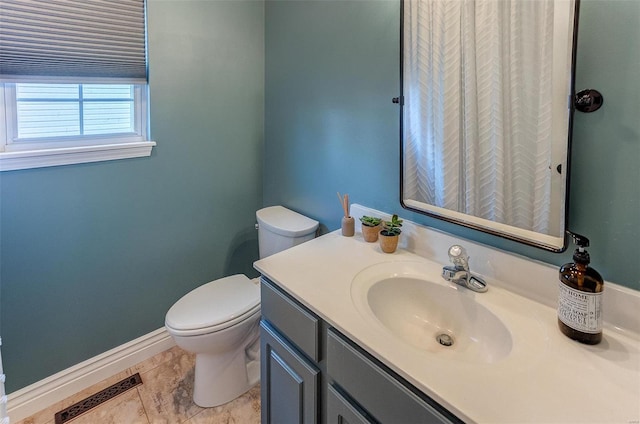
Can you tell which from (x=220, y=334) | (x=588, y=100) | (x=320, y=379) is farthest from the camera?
(x=220, y=334)

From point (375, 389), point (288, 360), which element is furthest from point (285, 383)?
point (375, 389)

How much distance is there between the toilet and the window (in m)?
0.72

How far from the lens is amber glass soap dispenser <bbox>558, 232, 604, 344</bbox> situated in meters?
0.89

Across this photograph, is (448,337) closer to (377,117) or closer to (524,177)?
(524,177)

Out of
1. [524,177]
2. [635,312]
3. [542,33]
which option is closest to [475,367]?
[635,312]

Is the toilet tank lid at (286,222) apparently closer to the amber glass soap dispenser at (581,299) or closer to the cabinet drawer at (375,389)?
the cabinet drawer at (375,389)

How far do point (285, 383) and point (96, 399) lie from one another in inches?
43.5

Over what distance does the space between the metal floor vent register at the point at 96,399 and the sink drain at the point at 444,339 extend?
4.98 feet

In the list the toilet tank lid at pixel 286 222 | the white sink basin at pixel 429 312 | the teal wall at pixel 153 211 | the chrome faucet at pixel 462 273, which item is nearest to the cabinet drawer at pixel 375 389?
the white sink basin at pixel 429 312

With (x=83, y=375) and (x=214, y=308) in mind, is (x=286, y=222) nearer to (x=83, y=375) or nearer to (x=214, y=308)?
(x=214, y=308)

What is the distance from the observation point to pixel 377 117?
153 cm

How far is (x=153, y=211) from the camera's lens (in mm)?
1939

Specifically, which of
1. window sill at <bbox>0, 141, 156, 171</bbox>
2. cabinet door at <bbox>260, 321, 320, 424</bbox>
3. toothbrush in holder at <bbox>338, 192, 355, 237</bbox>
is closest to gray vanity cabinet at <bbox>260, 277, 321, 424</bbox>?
cabinet door at <bbox>260, 321, 320, 424</bbox>

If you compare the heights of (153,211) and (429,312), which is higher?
(153,211)
